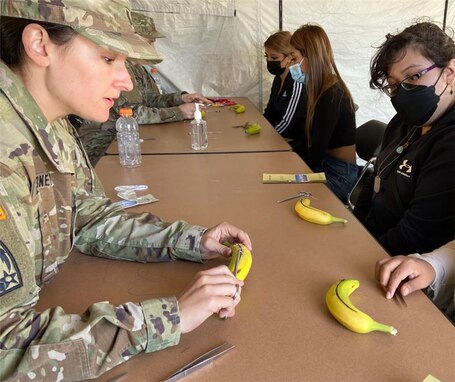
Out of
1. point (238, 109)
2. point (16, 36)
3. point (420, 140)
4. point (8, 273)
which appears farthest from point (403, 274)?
point (238, 109)

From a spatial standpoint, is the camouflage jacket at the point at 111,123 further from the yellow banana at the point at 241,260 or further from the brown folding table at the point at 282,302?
the yellow banana at the point at 241,260

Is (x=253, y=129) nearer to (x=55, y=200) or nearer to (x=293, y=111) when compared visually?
(x=293, y=111)

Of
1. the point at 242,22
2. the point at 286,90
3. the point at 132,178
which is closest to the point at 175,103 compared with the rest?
the point at 286,90

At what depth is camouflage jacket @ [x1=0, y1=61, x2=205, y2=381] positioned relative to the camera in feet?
2.15

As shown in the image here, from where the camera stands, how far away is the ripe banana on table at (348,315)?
77 cm

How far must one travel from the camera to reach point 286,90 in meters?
3.21

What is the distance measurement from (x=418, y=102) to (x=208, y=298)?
0.99 meters

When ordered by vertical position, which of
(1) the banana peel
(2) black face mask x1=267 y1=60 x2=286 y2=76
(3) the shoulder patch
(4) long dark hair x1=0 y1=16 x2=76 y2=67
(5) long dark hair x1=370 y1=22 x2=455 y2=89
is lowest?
(1) the banana peel

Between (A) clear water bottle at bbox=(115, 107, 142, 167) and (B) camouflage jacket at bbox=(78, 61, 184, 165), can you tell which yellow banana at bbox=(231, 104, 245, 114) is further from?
(A) clear water bottle at bbox=(115, 107, 142, 167)

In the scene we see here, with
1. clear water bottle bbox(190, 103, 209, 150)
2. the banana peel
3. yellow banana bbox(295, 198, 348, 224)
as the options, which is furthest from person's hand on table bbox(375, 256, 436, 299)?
the banana peel

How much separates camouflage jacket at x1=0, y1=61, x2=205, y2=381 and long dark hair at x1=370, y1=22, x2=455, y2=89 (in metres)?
1.07

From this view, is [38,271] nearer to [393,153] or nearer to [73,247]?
[73,247]

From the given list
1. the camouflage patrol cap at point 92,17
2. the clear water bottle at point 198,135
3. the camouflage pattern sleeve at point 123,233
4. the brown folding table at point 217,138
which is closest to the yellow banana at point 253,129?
the brown folding table at point 217,138

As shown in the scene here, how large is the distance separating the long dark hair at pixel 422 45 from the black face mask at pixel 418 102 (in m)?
0.09
